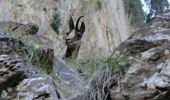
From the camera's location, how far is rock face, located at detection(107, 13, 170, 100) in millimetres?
3453

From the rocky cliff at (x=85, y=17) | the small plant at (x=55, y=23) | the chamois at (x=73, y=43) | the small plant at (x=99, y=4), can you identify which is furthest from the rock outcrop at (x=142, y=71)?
the small plant at (x=99, y=4)

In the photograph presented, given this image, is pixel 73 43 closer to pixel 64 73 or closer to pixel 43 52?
pixel 64 73

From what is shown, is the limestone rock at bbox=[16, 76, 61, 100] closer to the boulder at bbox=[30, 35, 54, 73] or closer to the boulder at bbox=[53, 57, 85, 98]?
the boulder at bbox=[53, 57, 85, 98]

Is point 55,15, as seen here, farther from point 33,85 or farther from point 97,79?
point 97,79

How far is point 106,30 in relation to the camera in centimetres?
1858

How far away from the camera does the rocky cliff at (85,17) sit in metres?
13.1

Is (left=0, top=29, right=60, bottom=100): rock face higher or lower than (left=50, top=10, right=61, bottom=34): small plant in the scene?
lower

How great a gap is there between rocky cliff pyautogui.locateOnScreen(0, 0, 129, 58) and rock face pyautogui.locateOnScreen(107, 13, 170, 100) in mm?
6692

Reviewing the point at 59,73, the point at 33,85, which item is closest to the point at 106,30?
the point at 59,73

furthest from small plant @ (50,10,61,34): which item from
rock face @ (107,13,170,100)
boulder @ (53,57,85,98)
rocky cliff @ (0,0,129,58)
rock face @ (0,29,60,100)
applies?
rock face @ (107,13,170,100)

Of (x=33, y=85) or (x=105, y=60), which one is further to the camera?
(x=33, y=85)

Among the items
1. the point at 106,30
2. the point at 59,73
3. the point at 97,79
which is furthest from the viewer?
the point at 106,30

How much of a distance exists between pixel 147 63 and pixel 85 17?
13.1m

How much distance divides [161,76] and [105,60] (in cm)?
54
